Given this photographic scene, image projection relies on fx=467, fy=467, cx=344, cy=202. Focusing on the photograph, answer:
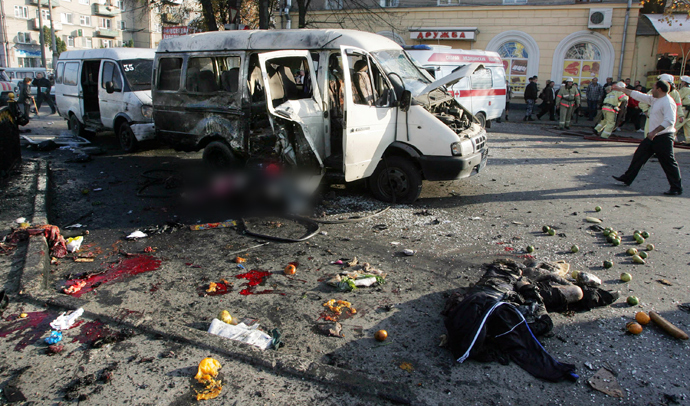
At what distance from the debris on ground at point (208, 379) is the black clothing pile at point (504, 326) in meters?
1.64

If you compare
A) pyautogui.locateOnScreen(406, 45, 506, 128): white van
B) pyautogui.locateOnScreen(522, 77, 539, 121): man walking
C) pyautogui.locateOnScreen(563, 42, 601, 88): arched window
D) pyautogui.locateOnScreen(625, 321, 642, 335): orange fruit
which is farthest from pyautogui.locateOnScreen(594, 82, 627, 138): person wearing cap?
Answer: pyautogui.locateOnScreen(625, 321, 642, 335): orange fruit

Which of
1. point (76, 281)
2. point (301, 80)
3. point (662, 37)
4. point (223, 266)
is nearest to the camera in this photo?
point (76, 281)

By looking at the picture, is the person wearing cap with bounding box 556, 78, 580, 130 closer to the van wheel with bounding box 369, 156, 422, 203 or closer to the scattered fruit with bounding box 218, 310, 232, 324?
the van wheel with bounding box 369, 156, 422, 203

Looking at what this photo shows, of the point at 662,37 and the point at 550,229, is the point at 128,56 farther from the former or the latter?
the point at 662,37

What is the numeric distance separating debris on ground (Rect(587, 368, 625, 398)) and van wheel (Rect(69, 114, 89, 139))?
12.9 m

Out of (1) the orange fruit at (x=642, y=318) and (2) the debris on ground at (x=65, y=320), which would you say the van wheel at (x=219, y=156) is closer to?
(2) the debris on ground at (x=65, y=320)

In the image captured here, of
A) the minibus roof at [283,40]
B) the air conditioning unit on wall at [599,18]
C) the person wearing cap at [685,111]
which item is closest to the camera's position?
the minibus roof at [283,40]

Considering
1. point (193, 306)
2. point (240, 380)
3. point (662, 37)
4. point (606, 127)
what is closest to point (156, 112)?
point (193, 306)

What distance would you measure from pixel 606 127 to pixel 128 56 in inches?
514

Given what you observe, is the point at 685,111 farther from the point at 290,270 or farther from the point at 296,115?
the point at 290,270

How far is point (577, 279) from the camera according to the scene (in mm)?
4324

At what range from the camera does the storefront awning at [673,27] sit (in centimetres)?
1881

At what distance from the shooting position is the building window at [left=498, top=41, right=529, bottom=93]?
2291 centimetres

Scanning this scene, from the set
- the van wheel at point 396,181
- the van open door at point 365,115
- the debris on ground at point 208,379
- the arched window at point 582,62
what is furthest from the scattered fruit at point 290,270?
the arched window at point 582,62
